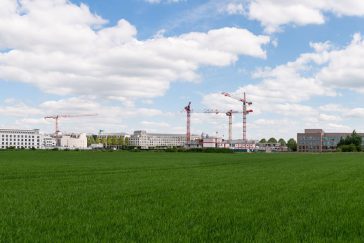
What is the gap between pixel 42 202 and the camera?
1755cm

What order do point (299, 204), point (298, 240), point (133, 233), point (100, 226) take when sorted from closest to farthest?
point (298, 240), point (133, 233), point (100, 226), point (299, 204)

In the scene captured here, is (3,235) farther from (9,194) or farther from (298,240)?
(9,194)

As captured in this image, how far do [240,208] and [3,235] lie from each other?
8.02m

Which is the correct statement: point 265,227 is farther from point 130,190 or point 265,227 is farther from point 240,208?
point 130,190

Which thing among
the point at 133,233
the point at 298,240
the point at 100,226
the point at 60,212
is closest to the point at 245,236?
the point at 298,240

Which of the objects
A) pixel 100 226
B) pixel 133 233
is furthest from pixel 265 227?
pixel 100 226

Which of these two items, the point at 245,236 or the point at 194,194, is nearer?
the point at 245,236

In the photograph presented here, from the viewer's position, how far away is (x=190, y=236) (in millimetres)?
10914

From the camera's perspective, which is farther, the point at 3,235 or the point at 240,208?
the point at 240,208

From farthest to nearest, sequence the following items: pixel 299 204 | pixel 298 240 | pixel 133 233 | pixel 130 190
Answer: pixel 130 190 → pixel 299 204 → pixel 133 233 → pixel 298 240

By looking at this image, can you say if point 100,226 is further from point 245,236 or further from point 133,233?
point 245,236

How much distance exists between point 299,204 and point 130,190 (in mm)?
8596

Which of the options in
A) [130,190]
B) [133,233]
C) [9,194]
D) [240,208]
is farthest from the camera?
[130,190]

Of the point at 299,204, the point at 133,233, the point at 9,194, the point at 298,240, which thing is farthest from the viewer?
the point at 9,194
